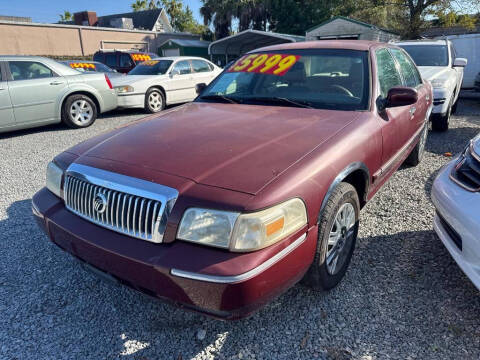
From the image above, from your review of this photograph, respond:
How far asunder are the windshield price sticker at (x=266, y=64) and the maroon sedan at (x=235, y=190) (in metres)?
0.19

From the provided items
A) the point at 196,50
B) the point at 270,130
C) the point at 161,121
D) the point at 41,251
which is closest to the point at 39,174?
the point at 41,251

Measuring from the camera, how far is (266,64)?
335 cm

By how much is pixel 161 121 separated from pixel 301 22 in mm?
29906

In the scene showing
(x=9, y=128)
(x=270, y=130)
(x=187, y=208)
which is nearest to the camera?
(x=187, y=208)

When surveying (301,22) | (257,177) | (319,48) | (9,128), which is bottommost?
(9,128)

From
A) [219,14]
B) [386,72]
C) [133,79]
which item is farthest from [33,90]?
[219,14]

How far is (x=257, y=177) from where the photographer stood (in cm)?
176

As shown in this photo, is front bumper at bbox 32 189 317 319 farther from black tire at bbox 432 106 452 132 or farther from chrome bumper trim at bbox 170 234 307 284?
black tire at bbox 432 106 452 132

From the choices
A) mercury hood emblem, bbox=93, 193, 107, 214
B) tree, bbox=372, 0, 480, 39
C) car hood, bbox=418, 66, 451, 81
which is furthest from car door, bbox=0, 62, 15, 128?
tree, bbox=372, 0, 480, 39

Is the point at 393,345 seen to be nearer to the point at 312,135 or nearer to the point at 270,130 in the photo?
the point at 312,135

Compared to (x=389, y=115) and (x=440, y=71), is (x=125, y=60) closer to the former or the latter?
(x=440, y=71)

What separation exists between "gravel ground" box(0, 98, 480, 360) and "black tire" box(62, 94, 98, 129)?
473 cm

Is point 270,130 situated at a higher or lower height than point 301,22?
lower

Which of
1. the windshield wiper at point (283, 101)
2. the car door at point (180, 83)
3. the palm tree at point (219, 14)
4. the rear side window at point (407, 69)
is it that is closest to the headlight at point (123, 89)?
the car door at point (180, 83)
